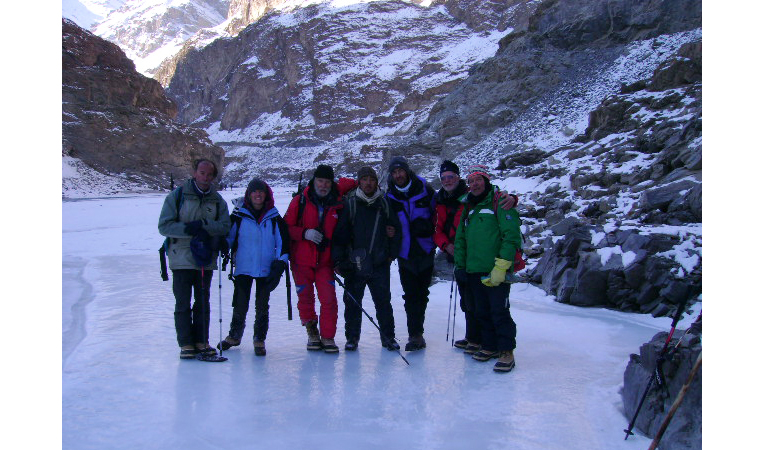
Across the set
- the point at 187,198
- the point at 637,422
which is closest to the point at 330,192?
the point at 187,198

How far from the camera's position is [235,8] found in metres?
196

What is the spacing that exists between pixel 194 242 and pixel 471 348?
2422 millimetres

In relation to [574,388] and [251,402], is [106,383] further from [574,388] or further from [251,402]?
[574,388]

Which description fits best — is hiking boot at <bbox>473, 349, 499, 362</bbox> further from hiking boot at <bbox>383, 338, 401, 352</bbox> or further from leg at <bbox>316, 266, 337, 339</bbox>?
leg at <bbox>316, 266, 337, 339</bbox>

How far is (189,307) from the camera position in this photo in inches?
162

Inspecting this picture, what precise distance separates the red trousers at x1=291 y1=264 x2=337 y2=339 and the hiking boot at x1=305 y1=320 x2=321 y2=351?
0.14 ft

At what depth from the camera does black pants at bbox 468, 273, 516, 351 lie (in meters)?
3.92

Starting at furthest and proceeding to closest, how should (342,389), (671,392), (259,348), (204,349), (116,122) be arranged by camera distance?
(116,122)
(259,348)
(204,349)
(342,389)
(671,392)

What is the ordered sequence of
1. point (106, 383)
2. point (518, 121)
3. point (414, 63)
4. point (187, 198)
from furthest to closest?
point (414, 63) < point (518, 121) < point (187, 198) < point (106, 383)

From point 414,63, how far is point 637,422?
373ft

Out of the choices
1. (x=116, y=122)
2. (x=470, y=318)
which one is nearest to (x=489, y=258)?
(x=470, y=318)

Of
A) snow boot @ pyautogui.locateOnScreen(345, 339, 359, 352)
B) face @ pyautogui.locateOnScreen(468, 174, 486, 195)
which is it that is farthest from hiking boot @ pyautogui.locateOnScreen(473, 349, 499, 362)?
face @ pyautogui.locateOnScreen(468, 174, 486, 195)

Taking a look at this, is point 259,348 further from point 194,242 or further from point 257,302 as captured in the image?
point 194,242

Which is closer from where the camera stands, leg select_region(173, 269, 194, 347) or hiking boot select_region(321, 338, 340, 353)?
leg select_region(173, 269, 194, 347)
